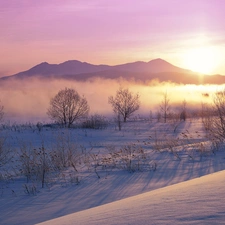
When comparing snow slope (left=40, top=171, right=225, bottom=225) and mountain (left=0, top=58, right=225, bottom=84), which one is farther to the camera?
mountain (left=0, top=58, right=225, bottom=84)

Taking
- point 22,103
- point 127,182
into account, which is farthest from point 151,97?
point 127,182

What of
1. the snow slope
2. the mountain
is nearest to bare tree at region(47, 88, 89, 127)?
the snow slope

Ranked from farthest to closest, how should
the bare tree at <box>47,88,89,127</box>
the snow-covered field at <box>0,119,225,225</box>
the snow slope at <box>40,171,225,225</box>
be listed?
1. the bare tree at <box>47,88,89,127</box>
2. the snow-covered field at <box>0,119,225,225</box>
3. the snow slope at <box>40,171,225,225</box>

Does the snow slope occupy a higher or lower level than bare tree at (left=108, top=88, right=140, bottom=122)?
lower

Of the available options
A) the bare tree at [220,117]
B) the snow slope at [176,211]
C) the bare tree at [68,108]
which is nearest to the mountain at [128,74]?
the bare tree at [68,108]

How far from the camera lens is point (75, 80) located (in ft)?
452

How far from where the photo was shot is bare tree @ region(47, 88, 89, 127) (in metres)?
32.3

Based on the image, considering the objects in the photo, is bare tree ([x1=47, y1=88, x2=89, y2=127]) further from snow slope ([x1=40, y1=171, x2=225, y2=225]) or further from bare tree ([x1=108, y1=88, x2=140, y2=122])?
snow slope ([x1=40, y1=171, x2=225, y2=225])

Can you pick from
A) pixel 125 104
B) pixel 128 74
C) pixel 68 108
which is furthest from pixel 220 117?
pixel 128 74

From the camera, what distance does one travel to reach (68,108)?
32375 millimetres

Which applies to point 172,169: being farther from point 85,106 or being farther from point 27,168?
point 85,106

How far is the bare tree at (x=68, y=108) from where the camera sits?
106 feet

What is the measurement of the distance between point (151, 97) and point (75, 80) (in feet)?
219

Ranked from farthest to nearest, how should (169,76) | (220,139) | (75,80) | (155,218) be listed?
(75,80) < (169,76) < (220,139) < (155,218)
